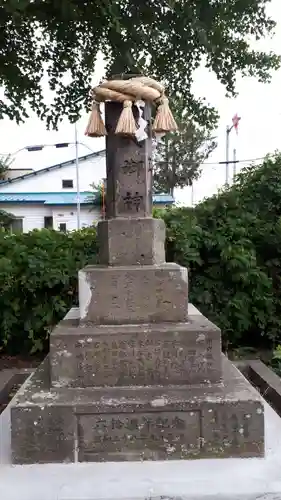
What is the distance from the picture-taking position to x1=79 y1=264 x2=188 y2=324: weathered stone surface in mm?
3145

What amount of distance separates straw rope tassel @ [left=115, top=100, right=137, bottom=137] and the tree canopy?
313 cm

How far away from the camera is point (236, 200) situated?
19.7ft

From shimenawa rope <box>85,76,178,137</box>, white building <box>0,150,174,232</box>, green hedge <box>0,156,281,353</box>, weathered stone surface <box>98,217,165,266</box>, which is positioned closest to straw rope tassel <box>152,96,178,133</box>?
shimenawa rope <box>85,76,178,137</box>

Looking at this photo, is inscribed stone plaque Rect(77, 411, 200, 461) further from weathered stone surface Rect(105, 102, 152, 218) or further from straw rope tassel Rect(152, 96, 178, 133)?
straw rope tassel Rect(152, 96, 178, 133)

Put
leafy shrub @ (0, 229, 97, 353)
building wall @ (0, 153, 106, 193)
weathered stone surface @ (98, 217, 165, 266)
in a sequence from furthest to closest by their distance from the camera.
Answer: building wall @ (0, 153, 106, 193), leafy shrub @ (0, 229, 97, 353), weathered stone surface @ (98, 217, 165, 266)

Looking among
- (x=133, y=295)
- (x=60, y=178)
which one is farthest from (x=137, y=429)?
(x=60, y=178)

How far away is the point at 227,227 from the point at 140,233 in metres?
2.78

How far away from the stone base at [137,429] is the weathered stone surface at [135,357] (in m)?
0.19

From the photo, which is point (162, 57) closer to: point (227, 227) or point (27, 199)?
point (227, 227)

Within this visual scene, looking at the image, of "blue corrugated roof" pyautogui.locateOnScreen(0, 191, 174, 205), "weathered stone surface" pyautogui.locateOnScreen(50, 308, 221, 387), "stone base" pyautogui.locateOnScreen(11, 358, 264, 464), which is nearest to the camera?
"stone base" pyautogui.locateOnScreen(11, 358, 264, 464)

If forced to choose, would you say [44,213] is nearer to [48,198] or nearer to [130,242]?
[48,198]

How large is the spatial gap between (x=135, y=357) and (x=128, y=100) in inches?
66.0

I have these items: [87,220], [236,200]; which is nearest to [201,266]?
[236,200]

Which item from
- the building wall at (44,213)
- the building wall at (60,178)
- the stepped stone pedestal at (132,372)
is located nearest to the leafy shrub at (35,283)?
the stepped stone pedestal at (132,372)
